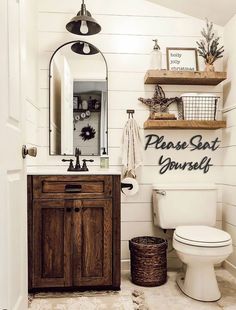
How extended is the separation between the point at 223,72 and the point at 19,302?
2.20 meters

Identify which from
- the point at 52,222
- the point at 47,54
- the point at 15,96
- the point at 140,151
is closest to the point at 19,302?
the point at 52,222

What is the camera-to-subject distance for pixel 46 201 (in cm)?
210

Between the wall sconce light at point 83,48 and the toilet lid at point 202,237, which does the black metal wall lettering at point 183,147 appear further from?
the wall sconce light at point 83,48

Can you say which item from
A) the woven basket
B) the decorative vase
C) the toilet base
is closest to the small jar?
the decorative vase

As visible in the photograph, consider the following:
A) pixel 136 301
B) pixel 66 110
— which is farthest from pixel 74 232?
pixel 66 110

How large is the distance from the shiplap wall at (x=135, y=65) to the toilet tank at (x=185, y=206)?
244mm

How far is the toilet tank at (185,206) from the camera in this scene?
242 cm

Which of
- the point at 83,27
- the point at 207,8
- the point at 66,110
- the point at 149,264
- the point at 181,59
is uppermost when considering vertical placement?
the point at 207,8

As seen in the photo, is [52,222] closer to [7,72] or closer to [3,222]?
[3,222]

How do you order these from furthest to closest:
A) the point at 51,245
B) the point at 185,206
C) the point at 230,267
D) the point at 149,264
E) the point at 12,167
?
the point at 230,267, the point at 185,206, the point at 149,264, the point at 51,245, the point at 12,167

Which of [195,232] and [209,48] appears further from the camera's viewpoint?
[209,48]

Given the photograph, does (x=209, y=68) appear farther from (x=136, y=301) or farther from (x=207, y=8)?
(x=136, y=301)

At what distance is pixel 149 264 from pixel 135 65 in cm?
166

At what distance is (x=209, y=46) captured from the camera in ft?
8.47
